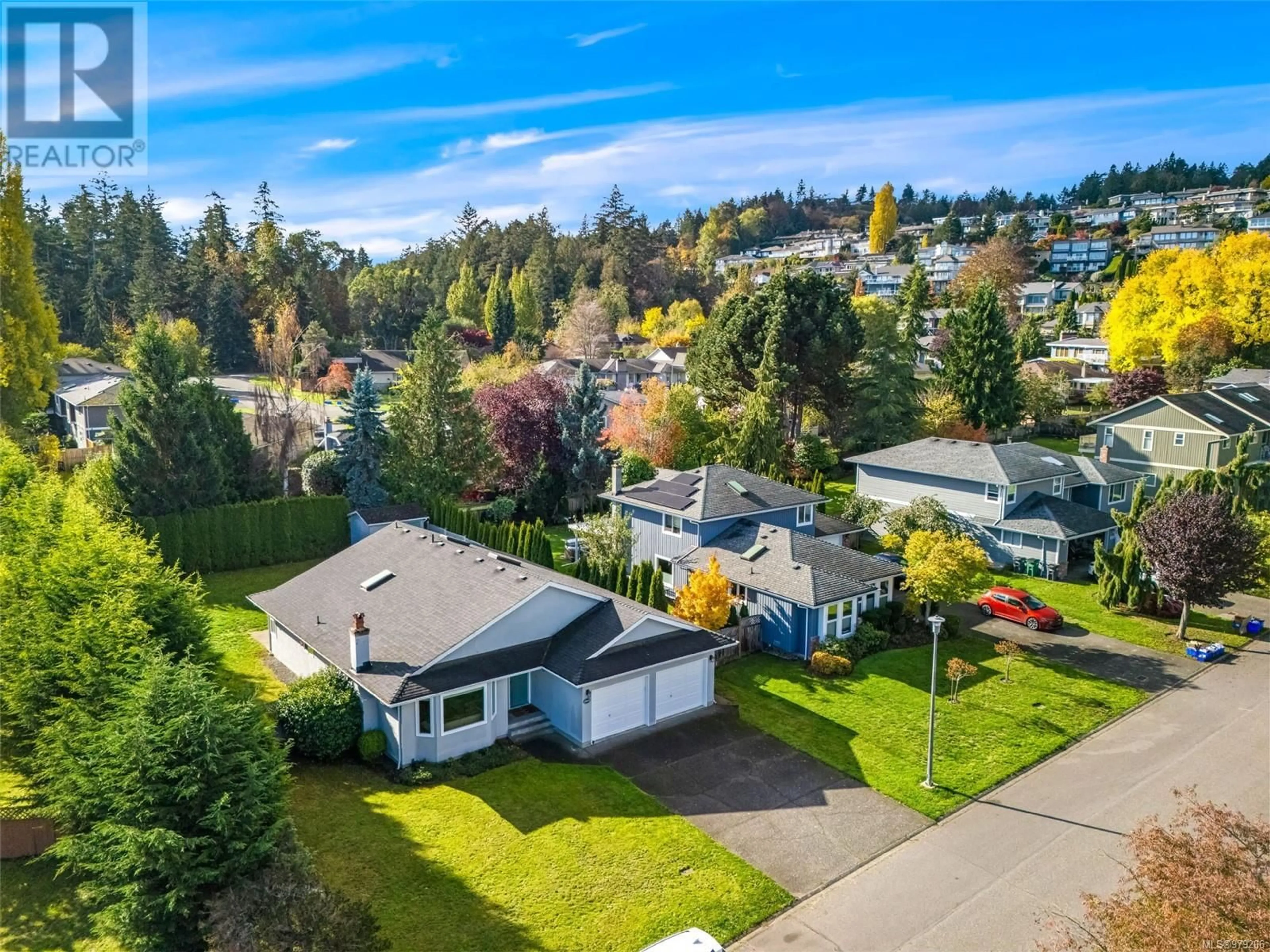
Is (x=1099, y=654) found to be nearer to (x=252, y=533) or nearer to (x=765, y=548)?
(x=765, y=548)

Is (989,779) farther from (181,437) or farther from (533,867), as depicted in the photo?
(181,437)

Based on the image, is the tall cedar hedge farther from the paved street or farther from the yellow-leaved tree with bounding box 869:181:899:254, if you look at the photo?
the yellow-leaved tree with bounding box 869:181:899:254

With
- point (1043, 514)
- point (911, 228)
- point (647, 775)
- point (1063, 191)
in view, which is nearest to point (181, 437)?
point (647, 775)

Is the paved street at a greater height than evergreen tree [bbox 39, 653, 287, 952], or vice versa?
evergreen tree [bbox 39, 653, 287, 952]

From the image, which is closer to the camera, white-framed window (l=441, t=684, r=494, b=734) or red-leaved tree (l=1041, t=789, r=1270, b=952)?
red-leaved tree (l=1041, t=789, r=1270, b=952)

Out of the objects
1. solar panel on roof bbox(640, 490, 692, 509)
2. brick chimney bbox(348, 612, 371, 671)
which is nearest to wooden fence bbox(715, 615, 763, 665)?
solar panel on roof bbox(640, 490, 692, 509)

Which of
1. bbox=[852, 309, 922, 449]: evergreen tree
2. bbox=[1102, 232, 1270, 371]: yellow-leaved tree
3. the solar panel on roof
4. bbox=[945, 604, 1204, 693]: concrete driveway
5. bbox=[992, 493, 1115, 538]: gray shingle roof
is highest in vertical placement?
bbox=[1102, 232, 1270, 371]: yellow-leaved tree

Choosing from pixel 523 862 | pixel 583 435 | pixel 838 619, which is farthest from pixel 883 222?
pixel 523 862

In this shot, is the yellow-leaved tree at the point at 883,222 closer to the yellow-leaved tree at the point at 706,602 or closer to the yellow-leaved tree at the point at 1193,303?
the yellow-leaved tree at the point at 1193,303
